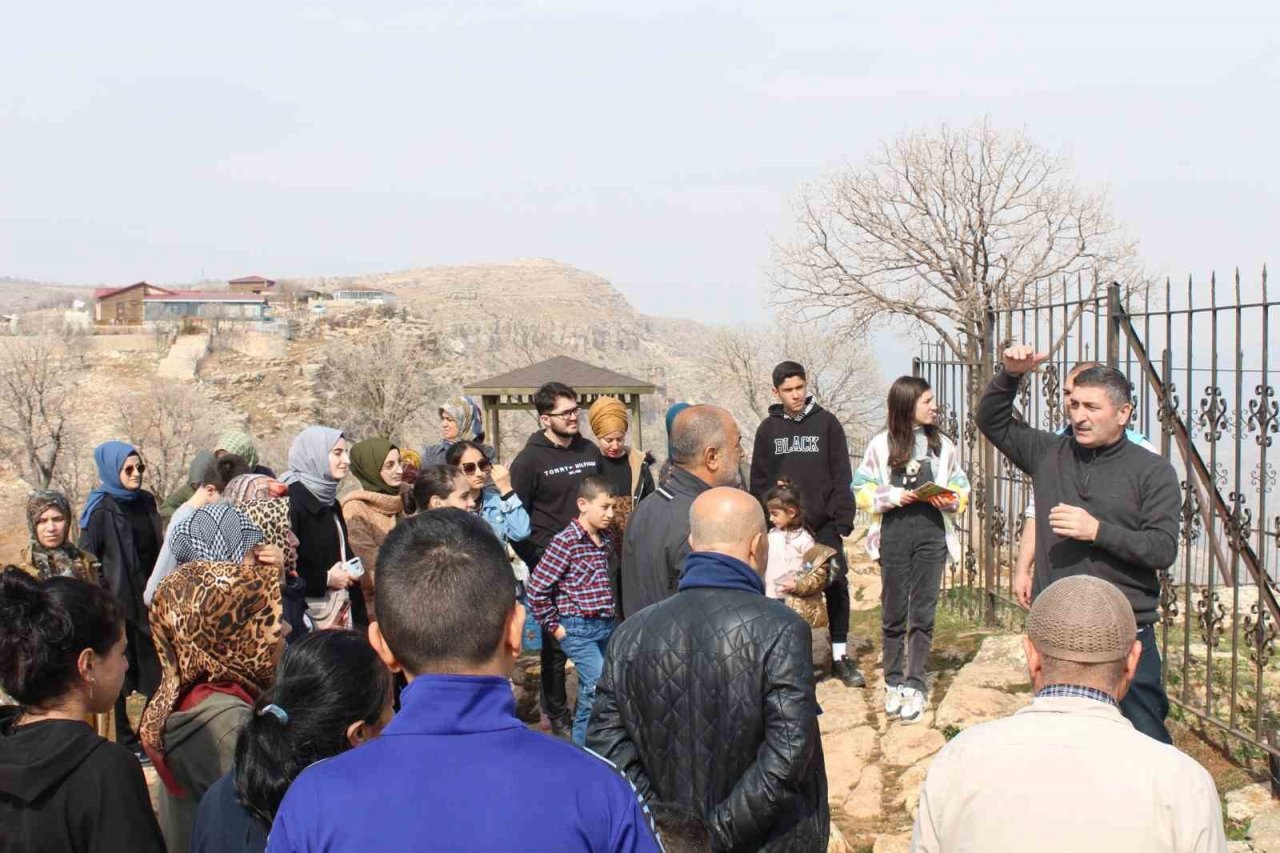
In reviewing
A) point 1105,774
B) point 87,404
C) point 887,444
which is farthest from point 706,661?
point 87,404

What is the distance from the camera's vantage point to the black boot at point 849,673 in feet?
22.3

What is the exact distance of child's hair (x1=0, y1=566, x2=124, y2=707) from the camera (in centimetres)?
260

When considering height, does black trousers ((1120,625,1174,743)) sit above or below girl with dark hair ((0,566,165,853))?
below

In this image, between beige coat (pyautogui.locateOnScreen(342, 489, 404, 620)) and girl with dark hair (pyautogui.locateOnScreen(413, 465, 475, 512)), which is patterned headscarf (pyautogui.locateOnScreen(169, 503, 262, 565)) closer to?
girl with dark hair (pyautogui.locateOnScreen(413, 465, 475, 512))

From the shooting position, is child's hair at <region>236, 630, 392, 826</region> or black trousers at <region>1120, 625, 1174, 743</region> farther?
black trousers at <region>1120, 625, 1174, 743</region>

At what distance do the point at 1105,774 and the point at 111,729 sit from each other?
6.15 m

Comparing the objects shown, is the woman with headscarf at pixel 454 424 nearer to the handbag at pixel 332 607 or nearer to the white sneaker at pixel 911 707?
the handbag at pixel 332 607

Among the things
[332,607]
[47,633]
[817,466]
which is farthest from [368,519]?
[47,633]

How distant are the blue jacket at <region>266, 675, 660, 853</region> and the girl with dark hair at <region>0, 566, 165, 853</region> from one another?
99cm

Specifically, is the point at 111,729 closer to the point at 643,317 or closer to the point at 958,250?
the point at 958,250

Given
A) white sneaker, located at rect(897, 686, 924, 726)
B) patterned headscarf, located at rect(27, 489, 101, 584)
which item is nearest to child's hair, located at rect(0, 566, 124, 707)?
patterned headscarf, located at rect(27, 489, 101, 584)

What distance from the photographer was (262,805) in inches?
89.7

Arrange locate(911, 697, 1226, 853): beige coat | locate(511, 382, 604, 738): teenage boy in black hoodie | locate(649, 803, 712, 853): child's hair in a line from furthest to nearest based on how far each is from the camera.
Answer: locate(511, 382, 604, 738): teenage boy in black hoodie < locate(649, 803, 712, 853): child's hair < locate(911, 697, 1226, 853): beige coat

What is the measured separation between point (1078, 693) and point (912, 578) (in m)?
3.94
